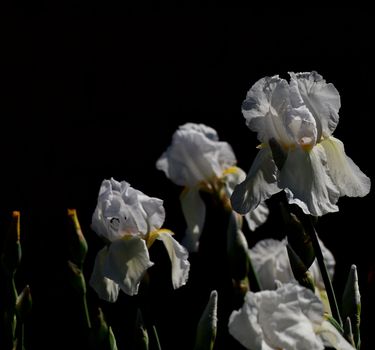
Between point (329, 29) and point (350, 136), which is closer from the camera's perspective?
point (350, 136)

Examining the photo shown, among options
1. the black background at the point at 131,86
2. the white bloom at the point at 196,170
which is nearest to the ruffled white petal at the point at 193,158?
the white bloom at the point at 196,170

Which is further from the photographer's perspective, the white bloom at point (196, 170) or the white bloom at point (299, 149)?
the white bloom at point (196, 170)

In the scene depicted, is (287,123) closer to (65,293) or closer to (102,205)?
(102,205)

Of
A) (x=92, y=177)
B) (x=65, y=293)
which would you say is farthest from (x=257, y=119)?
(x=92, y=177)

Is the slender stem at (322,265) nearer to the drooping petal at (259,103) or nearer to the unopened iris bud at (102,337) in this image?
the drooping petal at (259,103)

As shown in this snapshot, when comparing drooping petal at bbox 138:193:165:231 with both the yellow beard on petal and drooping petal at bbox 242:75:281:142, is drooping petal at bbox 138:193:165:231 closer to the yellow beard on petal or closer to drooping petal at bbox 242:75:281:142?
the yellow beard on petal

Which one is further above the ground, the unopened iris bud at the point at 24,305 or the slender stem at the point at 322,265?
the slender stem at the point at 322,265
